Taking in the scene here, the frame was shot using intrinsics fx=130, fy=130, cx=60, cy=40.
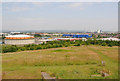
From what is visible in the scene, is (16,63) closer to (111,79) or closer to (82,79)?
(82,79)

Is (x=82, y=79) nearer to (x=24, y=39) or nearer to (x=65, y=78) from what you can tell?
(x=65, y=78)

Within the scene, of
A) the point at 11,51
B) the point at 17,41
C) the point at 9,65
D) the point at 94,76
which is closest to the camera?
the point at 94,76

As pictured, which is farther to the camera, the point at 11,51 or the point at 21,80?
the point at 11,51

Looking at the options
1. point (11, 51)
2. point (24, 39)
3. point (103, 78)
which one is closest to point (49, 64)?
point (103, 78)

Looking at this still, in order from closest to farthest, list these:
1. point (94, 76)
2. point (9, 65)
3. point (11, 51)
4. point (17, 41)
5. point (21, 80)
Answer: point (21, 80), point (94, 76), point (9, 65), point (11, 51), point (17, 41)

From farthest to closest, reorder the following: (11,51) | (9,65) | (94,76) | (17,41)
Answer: (17,41) → (11,51) → (9,65) → (94,76)

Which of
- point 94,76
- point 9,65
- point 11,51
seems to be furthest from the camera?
point 11,51

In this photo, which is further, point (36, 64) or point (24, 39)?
point (24, 39)

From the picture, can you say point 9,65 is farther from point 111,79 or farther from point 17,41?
point 17,41

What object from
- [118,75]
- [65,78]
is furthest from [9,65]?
[118,75]
